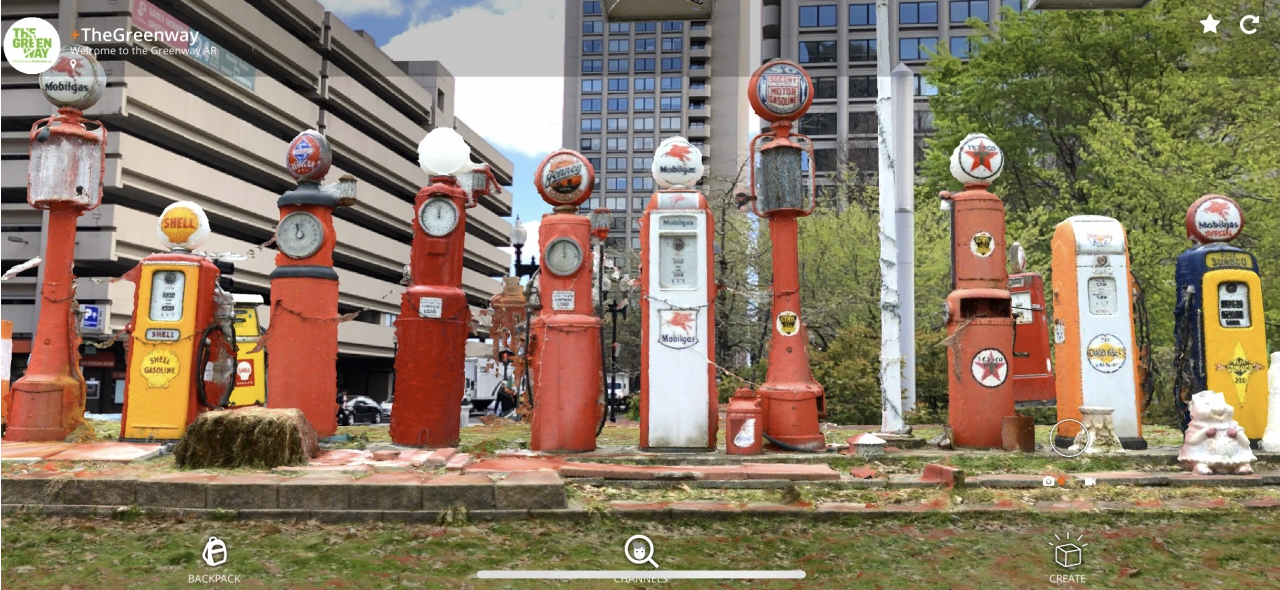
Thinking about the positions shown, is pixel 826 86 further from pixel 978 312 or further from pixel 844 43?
pixel 978 312

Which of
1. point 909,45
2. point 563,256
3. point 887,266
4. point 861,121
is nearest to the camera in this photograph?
point 563,256

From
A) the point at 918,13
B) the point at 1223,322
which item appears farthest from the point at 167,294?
the point at 918,13

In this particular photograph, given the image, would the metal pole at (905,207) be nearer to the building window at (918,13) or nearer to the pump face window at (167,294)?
the pump face window at (167,294)

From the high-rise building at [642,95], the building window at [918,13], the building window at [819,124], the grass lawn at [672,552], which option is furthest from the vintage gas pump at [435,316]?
the high-rise building at [642,95]

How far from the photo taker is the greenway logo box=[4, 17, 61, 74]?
637cm

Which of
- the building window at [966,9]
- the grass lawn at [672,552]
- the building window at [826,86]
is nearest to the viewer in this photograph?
the grass lawn at [672,552]

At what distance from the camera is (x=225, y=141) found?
34312 mm

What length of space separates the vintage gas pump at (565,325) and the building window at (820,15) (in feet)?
184

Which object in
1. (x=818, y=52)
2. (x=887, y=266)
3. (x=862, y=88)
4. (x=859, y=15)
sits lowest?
(x=887, y=266)

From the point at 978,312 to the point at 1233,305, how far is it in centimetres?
269

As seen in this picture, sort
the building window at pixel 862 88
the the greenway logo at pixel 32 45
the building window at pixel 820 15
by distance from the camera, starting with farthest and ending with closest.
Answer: the building window at pixel 862 88, the building window at pixel 820 15, the the greenway logo at pixel 32 45

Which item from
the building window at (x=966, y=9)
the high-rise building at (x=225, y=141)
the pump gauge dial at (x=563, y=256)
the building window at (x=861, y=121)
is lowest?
the pump gauge dial at (x=563, y=256)

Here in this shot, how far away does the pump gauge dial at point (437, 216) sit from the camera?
10273mm

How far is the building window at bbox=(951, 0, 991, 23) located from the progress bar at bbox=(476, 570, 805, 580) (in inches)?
2414
